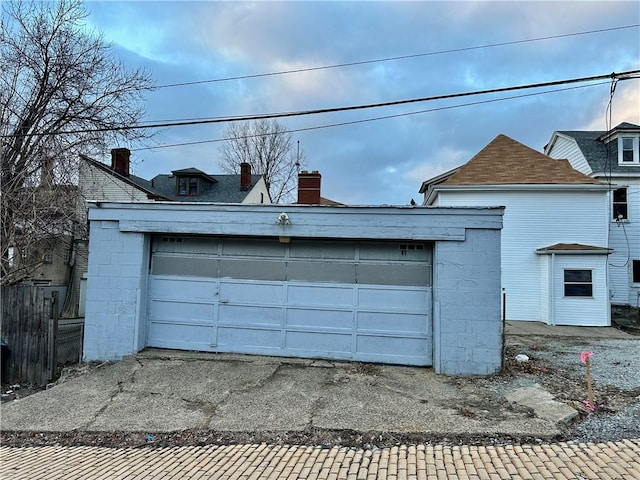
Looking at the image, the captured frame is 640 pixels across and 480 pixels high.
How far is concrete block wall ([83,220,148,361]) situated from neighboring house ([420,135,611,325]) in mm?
11296

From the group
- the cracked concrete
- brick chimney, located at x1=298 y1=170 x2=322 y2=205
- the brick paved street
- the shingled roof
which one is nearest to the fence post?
the cracked concrete

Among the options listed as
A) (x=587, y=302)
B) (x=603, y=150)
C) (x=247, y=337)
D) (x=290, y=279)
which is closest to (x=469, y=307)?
(x=290, y=279)

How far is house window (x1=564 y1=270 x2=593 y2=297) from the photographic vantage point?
1399 centimetres

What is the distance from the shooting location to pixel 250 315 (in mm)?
7629

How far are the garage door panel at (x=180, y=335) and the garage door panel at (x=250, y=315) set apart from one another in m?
0.41

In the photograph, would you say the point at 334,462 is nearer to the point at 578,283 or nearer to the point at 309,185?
the point at 309,185

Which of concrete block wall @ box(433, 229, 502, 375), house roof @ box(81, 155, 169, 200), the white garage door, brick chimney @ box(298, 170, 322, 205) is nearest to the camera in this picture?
concrete block wall @ box(433, 229, 502, 375)

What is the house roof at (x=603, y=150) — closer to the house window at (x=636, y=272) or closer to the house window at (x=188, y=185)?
the house window at (x=636, y=272)

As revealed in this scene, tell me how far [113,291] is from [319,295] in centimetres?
391

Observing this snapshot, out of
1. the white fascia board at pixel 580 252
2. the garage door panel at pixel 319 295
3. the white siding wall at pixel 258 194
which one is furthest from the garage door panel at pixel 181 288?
the white siding wall at pixel 258 194

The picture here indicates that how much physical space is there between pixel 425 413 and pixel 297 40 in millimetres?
7754

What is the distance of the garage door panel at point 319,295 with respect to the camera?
743cm

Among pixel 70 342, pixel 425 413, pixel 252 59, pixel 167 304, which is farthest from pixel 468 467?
pixel 252 59

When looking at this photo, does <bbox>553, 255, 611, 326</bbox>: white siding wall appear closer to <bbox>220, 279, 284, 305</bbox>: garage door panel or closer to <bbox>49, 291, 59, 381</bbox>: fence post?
<bbox>220, 279, 284, 305</bbox>: garage door panel
